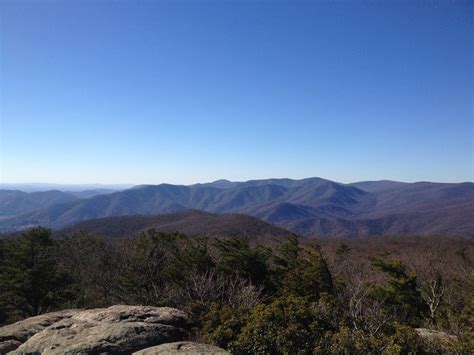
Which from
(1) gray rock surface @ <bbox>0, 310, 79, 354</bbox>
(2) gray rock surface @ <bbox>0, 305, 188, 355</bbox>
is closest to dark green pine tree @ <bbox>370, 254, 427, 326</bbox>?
(2) gray rock surface @ <bbox>0, 305, 188, 355</bbox>

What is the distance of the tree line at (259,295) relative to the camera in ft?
34.3

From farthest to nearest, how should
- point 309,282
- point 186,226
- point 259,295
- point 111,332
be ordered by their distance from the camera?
point 186,226 < point 259,295 < point 309,282 < point 111,332

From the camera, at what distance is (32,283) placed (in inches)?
1057

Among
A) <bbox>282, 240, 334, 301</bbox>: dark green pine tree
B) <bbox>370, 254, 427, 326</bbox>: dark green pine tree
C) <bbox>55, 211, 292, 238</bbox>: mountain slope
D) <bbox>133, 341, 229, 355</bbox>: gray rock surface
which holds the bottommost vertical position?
<bbox>55, 211, 292, 238</bbox>: mountain slope

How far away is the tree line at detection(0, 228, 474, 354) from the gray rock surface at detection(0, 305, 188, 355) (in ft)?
4.57

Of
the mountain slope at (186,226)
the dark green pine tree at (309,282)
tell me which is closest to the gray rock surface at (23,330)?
the dark green pine tree at (309,282)

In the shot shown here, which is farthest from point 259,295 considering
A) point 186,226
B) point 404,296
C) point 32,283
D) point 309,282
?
point 186,226

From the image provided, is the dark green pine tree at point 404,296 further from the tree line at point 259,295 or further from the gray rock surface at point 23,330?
the gray rock surface at point 23,330

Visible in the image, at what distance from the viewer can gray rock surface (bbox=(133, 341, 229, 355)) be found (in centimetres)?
1059

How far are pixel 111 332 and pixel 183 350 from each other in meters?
3.24

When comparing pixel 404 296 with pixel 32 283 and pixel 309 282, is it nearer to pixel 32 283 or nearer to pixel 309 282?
pixel 309 282

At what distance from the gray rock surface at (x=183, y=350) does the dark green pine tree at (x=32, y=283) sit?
20.2 m

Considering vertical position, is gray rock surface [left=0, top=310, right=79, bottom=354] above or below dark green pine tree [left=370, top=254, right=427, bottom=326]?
above

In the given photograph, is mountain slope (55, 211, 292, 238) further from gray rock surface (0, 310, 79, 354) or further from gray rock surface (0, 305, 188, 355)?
gray rock surface (0, 305, 188, 355)
